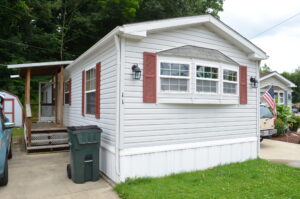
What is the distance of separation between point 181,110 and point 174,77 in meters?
0.78

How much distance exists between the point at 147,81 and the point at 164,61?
64 centimetres

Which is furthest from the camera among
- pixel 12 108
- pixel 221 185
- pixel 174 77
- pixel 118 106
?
pixel 12 108

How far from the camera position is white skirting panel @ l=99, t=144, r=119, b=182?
4652mm

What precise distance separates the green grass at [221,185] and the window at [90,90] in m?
2.71

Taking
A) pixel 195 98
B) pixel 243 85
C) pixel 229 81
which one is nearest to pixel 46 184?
pixel 195 98

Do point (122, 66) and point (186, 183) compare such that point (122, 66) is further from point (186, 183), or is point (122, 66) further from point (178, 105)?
point (186, 183)

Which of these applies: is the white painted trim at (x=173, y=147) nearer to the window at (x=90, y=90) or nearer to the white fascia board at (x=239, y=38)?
the window at (x=90, y=90)

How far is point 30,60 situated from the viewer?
19.0 meters

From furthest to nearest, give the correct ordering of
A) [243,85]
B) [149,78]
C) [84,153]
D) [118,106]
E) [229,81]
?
[243,85], [229,81], [149,78], [84,153], [118,106]

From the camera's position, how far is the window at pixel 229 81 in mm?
5977

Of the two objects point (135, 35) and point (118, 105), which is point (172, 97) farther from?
point (135, 35)

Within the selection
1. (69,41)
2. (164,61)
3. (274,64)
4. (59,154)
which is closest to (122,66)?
(164,61)

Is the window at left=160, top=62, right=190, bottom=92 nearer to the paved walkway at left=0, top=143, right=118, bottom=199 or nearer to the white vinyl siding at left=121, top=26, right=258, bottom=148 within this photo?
the white vinyl siding at left=121, top=26, right=258, bottom=148

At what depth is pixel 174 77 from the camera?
16.6 feet
